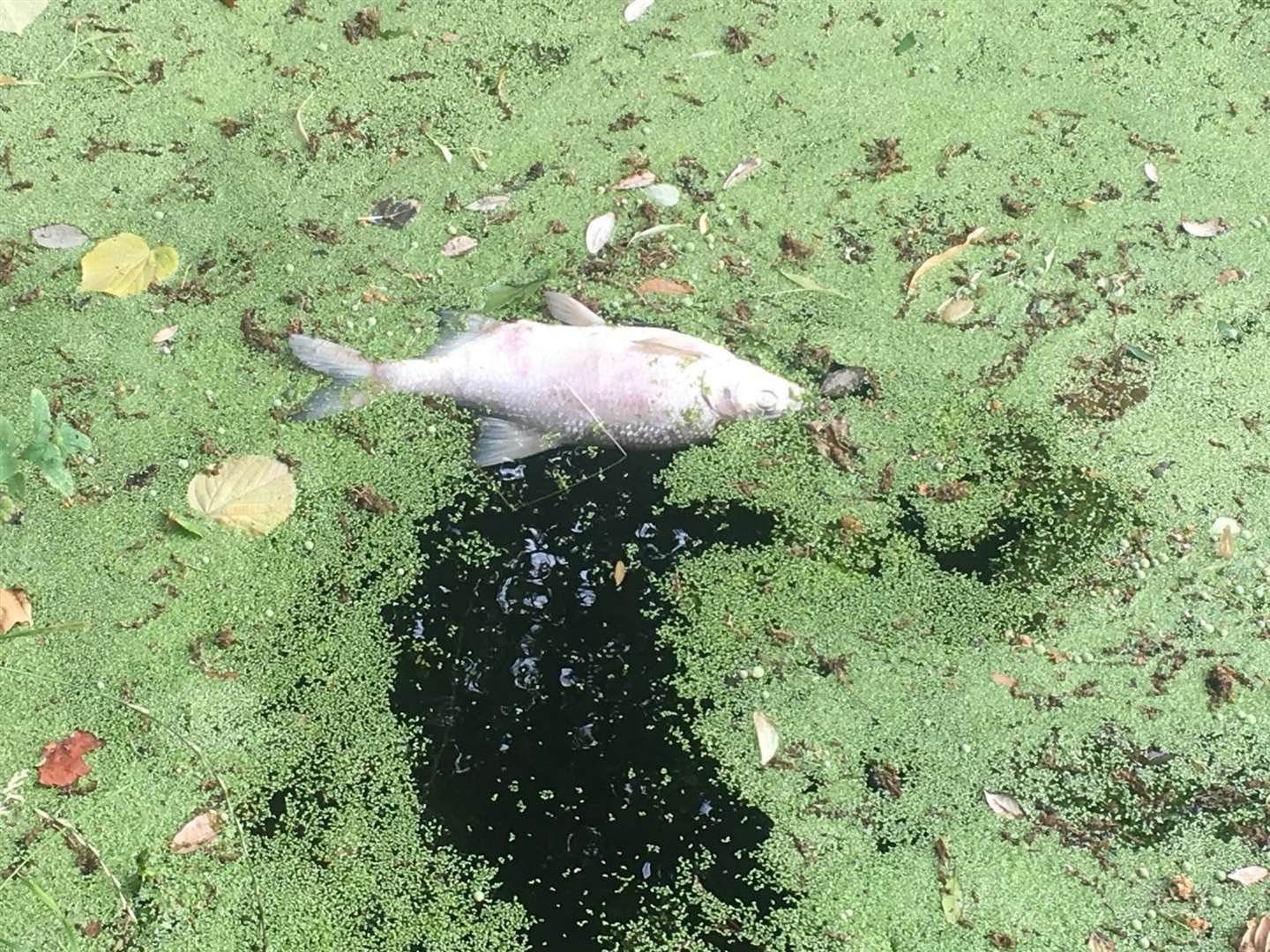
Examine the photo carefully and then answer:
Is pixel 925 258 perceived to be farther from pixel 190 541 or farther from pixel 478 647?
pixel 190 541

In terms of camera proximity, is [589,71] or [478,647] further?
[589,71]

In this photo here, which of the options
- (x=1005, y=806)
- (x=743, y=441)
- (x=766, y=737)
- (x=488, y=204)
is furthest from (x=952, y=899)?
(x=488, y=204)

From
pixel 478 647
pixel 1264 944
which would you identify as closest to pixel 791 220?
pixel 478 647

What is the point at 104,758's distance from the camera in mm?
1908

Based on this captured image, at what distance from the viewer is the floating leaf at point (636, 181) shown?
2.52m

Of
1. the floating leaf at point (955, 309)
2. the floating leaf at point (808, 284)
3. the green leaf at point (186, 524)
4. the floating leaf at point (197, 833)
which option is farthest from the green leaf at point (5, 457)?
the floating leaf at point (955, 309)

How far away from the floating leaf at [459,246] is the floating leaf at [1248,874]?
1.86 metres

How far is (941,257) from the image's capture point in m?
2.40

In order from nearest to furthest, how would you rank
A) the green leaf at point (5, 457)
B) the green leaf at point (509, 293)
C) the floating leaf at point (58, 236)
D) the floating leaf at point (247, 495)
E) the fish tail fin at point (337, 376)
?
the green leaf at point (5, 457) → the floating leaf at point (247, 495) → the fish tail fin at point (337, 376) → the green leaf at point (509, 293) → the floating leaf at point (58, 236)

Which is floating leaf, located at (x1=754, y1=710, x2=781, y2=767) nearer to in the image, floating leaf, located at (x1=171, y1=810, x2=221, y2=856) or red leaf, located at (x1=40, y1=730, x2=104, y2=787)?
floating leaf, located at (x1=171, y1=810, x2=221, y2=856)

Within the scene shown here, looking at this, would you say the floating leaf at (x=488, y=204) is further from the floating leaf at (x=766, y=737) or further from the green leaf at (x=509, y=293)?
the floating leaf at (x=766, y=737)

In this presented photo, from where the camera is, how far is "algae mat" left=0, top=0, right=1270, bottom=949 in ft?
5.96

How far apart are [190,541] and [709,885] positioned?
1.15 metres

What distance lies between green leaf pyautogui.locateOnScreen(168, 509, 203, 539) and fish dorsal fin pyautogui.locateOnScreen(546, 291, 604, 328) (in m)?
0.81
